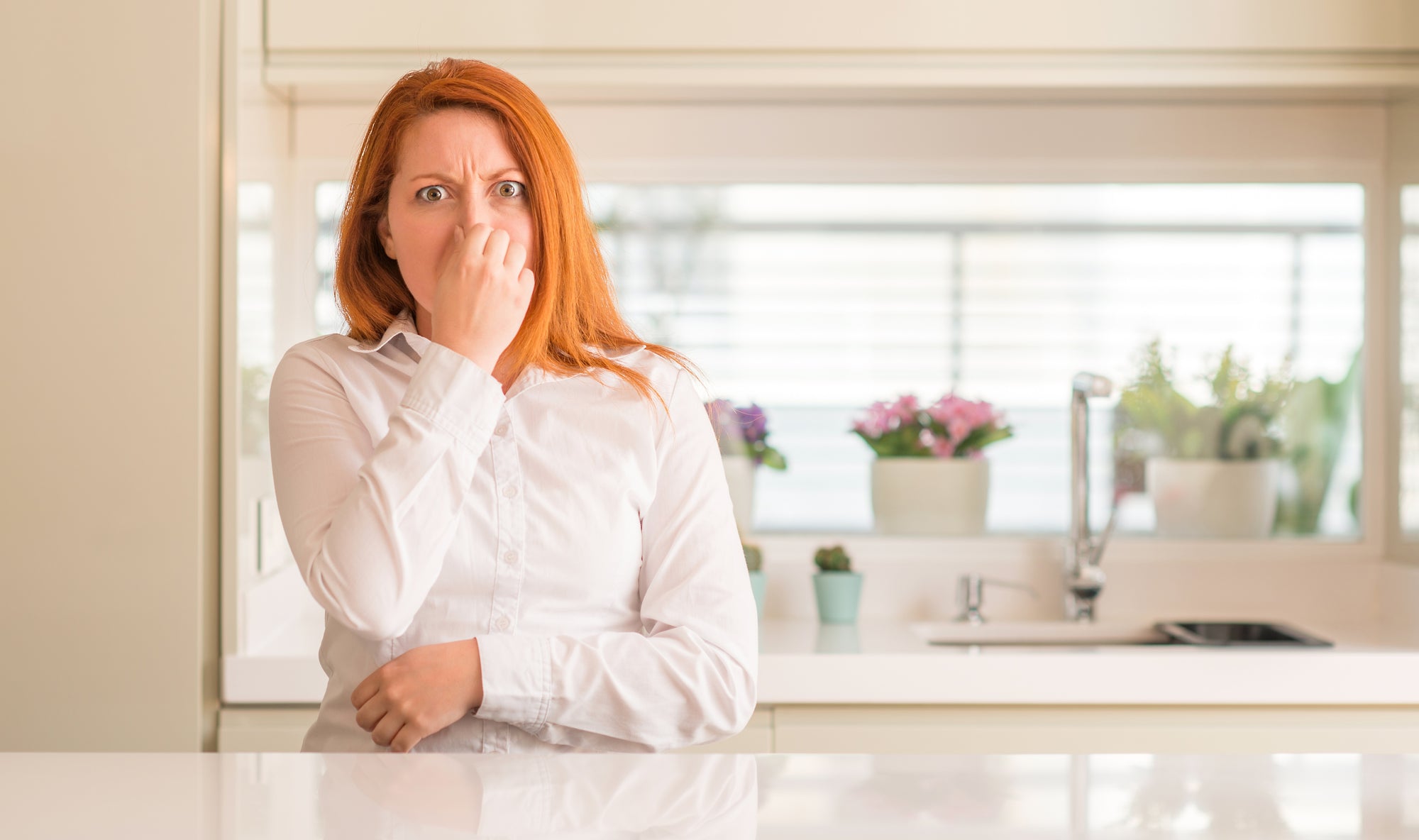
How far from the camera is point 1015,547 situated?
2262 millimetres

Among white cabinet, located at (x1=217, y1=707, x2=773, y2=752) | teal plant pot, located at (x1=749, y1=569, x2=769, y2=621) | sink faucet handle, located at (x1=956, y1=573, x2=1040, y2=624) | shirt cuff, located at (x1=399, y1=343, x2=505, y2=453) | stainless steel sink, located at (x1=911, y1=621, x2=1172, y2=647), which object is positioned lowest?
white cabinet, located at (x1=217, y1=707, x2=773, y2=752)

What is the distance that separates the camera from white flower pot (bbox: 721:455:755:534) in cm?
224

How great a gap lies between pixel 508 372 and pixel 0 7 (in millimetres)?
1119

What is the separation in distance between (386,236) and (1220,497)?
172cm

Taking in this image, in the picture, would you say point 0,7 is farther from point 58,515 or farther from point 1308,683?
point 1308,683

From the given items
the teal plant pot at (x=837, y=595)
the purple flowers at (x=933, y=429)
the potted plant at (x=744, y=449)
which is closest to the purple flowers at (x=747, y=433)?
the potted plant at (x=744, y=449)

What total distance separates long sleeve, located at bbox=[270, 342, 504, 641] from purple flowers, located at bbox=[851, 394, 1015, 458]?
1352mm

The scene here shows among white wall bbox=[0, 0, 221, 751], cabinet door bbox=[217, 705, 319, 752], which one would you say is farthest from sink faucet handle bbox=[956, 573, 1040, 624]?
white wall bbox=[0, 0, 221, 751]

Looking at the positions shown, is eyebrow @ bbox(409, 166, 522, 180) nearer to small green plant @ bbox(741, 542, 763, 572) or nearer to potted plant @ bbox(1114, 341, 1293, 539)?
small green plant @ bbox(741, 542, 763, 572)

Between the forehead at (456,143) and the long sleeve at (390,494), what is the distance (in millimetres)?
180

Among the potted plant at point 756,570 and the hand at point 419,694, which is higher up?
the hand at point 419,694

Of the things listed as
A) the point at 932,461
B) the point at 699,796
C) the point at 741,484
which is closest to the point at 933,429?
the point at 932,461

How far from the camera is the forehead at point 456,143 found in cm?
104

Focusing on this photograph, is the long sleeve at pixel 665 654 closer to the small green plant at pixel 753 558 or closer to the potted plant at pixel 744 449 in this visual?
the small green plant at pixel 753 558
